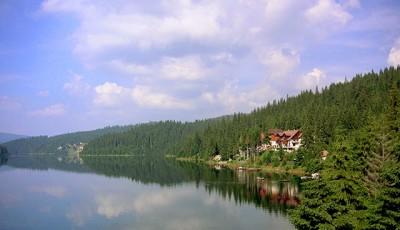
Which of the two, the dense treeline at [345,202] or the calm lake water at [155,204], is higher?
the dense treeline at [345,202]

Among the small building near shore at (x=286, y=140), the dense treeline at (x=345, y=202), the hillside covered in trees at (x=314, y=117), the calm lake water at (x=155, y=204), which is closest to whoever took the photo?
the dense treeline at (x=345, y=202)

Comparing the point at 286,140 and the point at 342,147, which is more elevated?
the point at 286,140

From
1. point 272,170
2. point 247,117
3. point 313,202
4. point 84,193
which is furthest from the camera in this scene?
point 247,117

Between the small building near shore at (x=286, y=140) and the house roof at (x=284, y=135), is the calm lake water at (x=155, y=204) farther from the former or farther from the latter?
the house roof at (x=284, y=135)

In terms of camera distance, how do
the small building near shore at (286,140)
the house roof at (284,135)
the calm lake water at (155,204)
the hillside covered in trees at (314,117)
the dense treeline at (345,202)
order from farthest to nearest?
the house roof at (284,135) → the small building near shore at (286,140) → the hillside covered in trees at (314,117) → the calm lake water at (155,204) → the dense treeline at (345,202)

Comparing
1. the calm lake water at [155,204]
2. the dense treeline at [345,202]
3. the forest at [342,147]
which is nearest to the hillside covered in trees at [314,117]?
the forest at [342,147]

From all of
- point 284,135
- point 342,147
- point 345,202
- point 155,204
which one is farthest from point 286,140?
point 345,202

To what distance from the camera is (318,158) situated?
88.7 metres

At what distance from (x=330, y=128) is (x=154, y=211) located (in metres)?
53.5

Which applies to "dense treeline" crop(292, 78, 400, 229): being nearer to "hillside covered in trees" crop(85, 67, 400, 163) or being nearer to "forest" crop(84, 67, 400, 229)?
"forest" crop(84, 67, 400, 229)

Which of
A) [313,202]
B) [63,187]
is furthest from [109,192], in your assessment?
[313,202]

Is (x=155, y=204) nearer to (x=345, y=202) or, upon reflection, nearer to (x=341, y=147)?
(x=341, y=147)

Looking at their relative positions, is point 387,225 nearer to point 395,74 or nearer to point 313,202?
point 313,202

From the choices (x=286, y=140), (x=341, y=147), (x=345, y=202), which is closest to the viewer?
(x=345, y=202)
